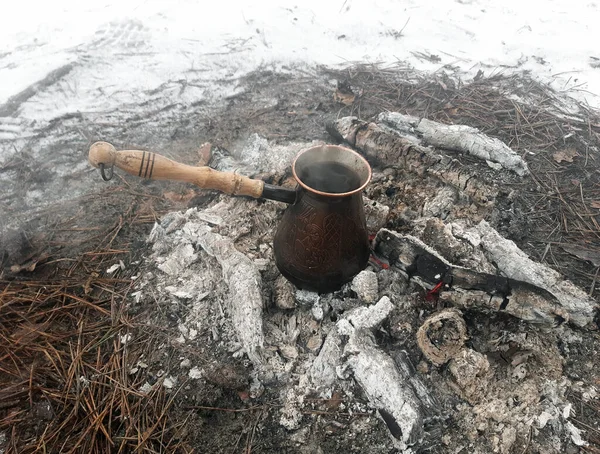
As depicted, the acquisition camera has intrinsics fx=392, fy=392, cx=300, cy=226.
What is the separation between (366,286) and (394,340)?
1.17 ft

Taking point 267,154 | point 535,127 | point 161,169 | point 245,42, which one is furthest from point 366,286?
point 245,42

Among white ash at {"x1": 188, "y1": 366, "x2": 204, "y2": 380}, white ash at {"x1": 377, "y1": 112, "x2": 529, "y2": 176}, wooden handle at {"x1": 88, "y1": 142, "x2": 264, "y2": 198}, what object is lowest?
white ash at {"x1": 188, "y1": 366, "x2": 204, "y2": 380}

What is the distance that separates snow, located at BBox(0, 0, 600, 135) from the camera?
14.8 feet

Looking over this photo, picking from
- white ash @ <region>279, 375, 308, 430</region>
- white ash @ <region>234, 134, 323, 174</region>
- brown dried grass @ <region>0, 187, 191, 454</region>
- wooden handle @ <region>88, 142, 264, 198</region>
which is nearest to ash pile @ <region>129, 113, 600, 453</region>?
white ash @ <region>279, 375, 308, 430</region>

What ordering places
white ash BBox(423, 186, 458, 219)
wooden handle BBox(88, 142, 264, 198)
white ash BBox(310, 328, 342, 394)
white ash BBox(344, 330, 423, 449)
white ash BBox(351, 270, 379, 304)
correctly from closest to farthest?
wooden handle BBox(88, 142, 264, 198) < white ash BBox(344, 330, 423, 449) < white ash BBox(310, 328, 342, 394) < white ash BBox(351, 270, 379, 304) < white ash BBox(423, 186, 458, 219)

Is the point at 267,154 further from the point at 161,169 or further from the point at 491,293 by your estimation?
the point at 491,293

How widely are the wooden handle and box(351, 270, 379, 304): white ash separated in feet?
2.76

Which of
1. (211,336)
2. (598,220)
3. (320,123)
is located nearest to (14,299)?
(211,336)

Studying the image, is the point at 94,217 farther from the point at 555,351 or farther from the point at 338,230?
the point at 555,351

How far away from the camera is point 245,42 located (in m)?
5.27

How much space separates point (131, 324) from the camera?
2.52 m

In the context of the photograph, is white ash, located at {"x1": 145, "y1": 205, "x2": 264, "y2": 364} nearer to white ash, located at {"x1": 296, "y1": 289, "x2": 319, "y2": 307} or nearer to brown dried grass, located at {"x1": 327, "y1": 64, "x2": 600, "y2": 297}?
white ash, located at {"x1": 296, "y1": 289, "x2": 319, "y2": 307}

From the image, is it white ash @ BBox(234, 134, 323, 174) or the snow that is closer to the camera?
white ash @ BBox(234, 134, 323, 174)

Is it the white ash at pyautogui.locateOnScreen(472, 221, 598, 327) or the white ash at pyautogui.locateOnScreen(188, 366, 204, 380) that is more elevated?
the white ash at pyautogui.locateOnScreen(472, 221, 598, 327)
